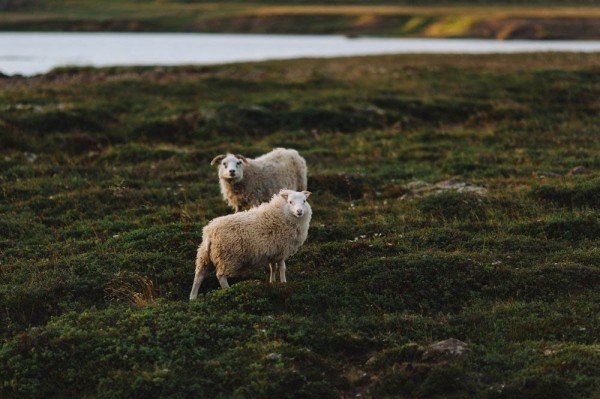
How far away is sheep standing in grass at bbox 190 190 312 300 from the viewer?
12.4 meters

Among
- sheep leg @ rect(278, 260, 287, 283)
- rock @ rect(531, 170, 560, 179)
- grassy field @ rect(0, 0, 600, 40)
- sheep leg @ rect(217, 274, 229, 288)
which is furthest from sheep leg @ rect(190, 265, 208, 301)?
grassy field @ rect(0, 0, 600, 40)

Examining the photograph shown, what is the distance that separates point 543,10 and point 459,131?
354ft

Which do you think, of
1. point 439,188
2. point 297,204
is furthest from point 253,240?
point 439,188

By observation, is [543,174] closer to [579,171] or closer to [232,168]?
[579,171]

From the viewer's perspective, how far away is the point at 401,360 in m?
10.1

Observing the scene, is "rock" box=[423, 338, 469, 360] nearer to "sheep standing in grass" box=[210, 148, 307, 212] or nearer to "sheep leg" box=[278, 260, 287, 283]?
"sheep leg" box=[278, 260, 287, 283]

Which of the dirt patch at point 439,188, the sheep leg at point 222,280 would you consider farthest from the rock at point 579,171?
the sheep leg at point 222,280

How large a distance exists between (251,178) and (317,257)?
11.1 feet

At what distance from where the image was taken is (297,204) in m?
12.7

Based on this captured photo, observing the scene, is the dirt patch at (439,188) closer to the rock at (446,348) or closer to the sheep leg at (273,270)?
the sheep leg at (273,270)

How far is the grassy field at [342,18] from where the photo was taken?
346 ft

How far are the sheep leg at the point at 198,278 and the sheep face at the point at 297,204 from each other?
1.79 metres

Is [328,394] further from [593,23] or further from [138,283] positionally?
[593,23]

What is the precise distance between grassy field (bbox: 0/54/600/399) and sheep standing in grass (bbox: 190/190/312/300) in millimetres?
452
